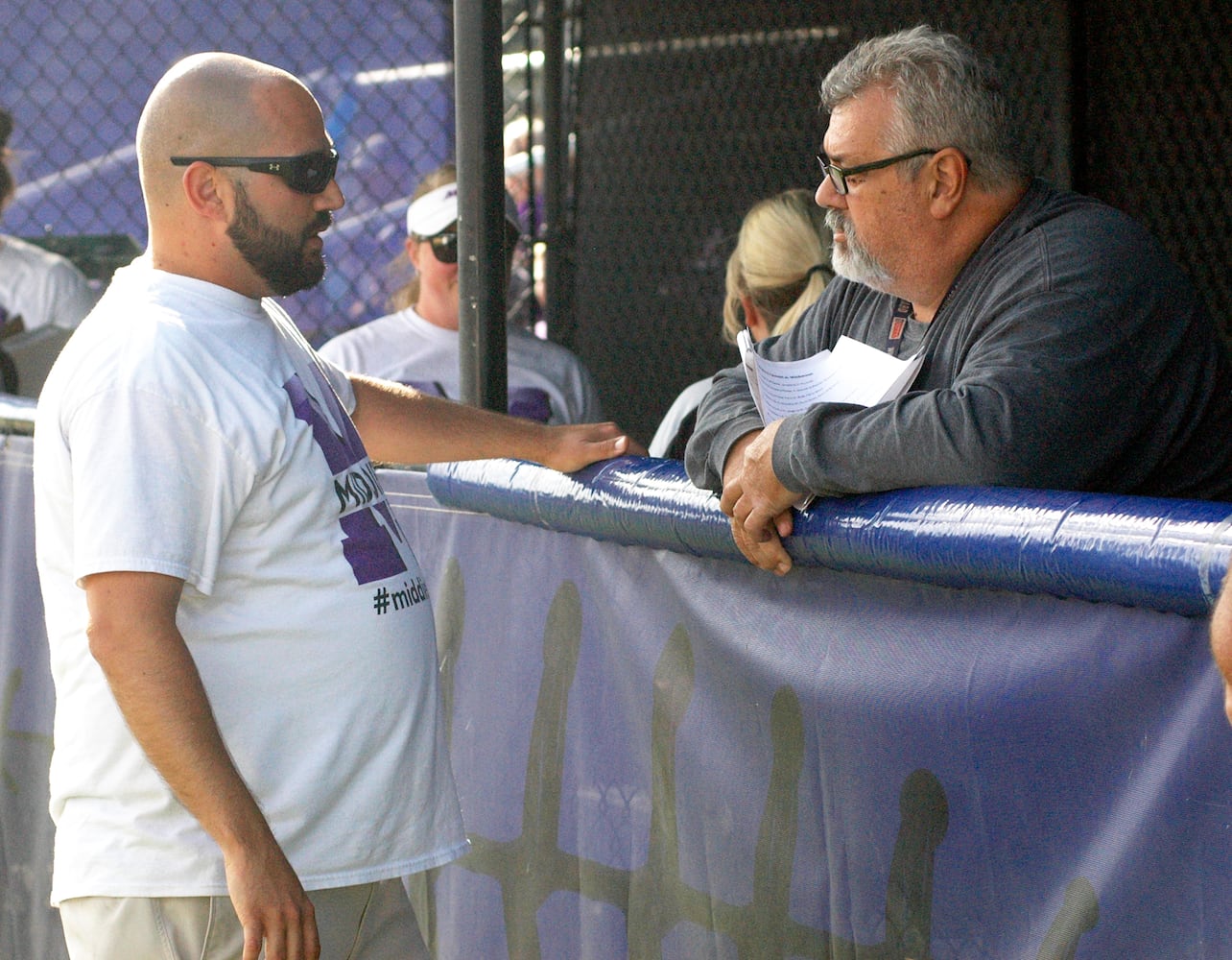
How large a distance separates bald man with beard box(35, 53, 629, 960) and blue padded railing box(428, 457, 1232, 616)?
35 cm

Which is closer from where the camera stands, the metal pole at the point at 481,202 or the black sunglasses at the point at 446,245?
the metal pole at the point at 481,202

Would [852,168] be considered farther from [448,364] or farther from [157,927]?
[448,364]

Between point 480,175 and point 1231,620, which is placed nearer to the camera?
point 1231,620

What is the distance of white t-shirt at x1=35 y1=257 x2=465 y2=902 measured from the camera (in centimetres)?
176

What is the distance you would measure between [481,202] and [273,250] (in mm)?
724

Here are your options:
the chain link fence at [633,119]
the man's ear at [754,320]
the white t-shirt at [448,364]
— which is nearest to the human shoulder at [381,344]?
the white t-shirt at [448,364]

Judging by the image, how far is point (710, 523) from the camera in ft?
6.15

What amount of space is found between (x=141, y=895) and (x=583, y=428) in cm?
90

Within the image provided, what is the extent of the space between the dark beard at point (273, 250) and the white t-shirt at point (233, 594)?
55 mm

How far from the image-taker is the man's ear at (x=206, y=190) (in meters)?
1.94

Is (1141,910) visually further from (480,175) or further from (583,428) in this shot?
(480,175)

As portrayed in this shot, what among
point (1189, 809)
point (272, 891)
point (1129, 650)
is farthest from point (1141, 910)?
point (272, 891)

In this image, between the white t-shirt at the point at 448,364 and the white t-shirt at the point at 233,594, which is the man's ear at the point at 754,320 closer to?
the white t-shirt at the point at 448,364

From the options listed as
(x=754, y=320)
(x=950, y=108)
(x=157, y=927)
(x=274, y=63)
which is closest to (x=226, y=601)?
(x=157, y=927)
